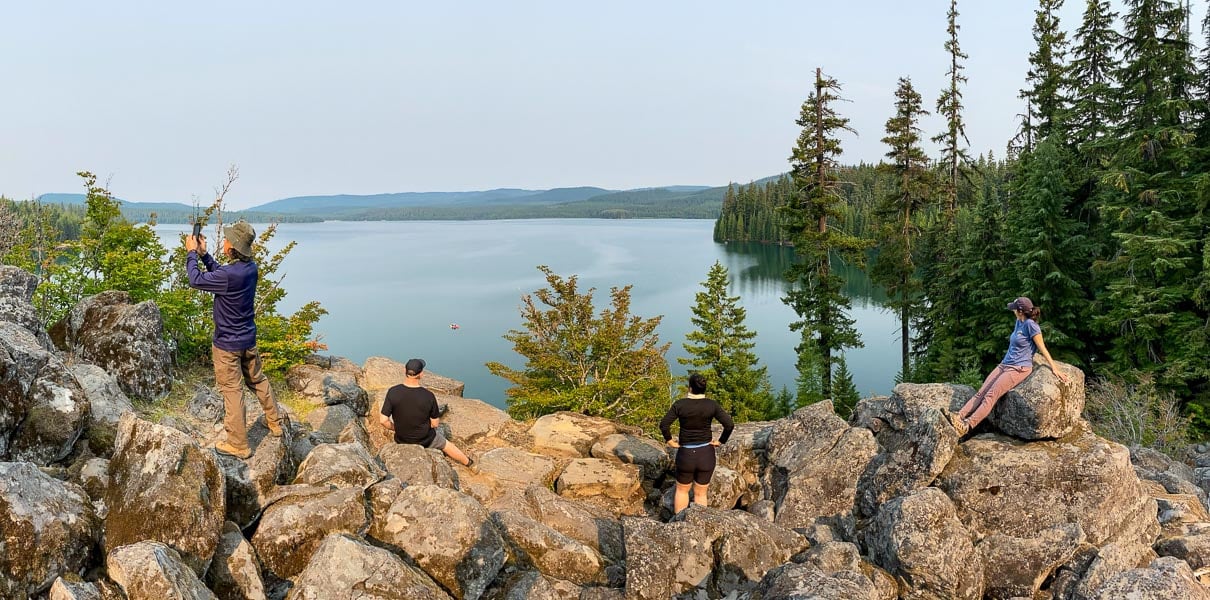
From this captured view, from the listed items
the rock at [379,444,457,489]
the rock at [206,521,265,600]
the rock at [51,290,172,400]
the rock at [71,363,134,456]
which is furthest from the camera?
the rock at [51,290,172,400]

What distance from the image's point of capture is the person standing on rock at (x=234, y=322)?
23.9 feet

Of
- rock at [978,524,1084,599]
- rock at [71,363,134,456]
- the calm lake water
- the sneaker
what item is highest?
rock at [71,363,134,456]

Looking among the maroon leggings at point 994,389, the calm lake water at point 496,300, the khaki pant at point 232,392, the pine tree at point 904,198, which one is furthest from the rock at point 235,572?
the pine tree at point 904,198

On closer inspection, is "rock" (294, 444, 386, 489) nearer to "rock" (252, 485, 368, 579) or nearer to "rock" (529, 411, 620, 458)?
"rock" (252, 485, 368, 579)

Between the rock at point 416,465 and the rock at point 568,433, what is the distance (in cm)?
455

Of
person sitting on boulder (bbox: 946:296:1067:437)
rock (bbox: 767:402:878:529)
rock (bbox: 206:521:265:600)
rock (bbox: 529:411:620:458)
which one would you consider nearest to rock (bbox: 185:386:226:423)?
rock (bbox: 206:521:265:600)

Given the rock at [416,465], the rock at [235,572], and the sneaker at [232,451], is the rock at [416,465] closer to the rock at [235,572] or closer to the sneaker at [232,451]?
the sneaker at [232,451]

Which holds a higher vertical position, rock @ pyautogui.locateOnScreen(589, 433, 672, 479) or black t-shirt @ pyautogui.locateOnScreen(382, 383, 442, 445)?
black t-shirt @ pyautogui.locateOnScreen(382, 383, 442, 445)

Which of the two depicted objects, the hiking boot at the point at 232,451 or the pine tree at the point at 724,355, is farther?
the pine tree at the point at 724,355

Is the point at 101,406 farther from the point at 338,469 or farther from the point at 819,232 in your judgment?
the point at 819,232

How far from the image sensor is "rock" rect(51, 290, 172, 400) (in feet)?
36.2

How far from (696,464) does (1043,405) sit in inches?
204

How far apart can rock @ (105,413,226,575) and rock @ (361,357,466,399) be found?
1027 cm

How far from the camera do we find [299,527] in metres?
6.70
